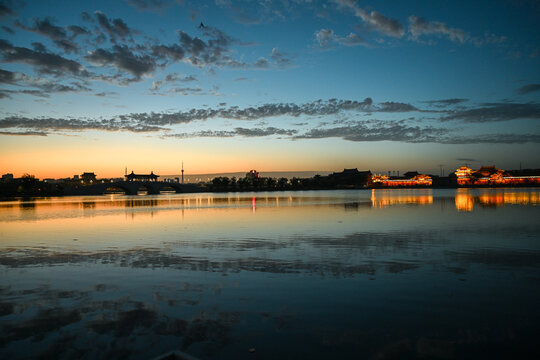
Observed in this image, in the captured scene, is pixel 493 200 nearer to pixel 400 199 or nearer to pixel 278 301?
pixel 400 199

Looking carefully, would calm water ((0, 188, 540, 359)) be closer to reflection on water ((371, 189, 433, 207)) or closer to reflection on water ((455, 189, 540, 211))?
reflection on water ((455, 189, 540, 211))

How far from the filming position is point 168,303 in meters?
9.91

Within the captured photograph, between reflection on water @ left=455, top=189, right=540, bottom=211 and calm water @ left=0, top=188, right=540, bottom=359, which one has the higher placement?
calm water @ left=0, top=188, right=540, bottom=359

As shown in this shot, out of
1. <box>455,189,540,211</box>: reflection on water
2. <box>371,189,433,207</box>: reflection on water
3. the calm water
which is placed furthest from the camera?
<box>371,189,433,207</box>: reflection on water

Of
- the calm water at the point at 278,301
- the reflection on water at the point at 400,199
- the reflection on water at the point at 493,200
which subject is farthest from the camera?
the reflection on water at the point at 400,199

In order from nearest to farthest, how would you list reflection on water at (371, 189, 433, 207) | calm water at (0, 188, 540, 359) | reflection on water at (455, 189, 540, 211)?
calm water at (0, 188, 540, 359) < reflection on water at (455, 189, 540, 211) < reflection on water at (371, 189, 433, 207)

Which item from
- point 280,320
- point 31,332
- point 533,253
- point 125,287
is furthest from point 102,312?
point 533,253

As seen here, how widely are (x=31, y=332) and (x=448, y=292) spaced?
33.9 feet

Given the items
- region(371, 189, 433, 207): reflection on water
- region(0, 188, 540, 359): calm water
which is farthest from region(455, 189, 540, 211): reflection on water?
region(0, 188, 540, 359): calm water

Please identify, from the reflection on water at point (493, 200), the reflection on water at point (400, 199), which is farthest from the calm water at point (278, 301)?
the reflection on water at point (400, 199)

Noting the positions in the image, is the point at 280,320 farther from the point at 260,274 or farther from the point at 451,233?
the point at 451,233

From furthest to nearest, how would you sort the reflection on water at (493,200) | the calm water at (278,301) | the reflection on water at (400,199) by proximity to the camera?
1. the reflection on water at (400,199)
2. the reflection on water at (493,200)
3. the calm water at (278,301)

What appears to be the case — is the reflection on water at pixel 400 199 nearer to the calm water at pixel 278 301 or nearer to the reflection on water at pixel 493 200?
the reflection on water at pixel 493 200

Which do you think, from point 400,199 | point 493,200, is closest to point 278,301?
point 493,200
